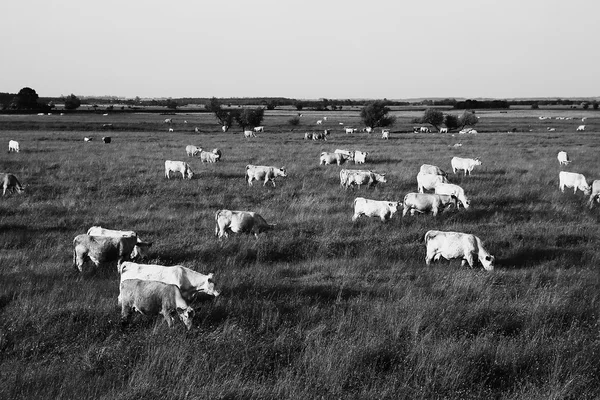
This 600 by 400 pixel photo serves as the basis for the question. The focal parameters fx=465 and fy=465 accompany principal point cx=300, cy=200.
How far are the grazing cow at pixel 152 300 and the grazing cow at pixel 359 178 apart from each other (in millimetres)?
15706

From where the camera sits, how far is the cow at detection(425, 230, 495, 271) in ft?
38.1

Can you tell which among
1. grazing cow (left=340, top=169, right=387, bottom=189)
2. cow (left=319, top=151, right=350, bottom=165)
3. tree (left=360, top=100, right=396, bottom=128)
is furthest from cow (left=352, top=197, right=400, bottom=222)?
tree (left=360, top=100, right=396, bottom=128)

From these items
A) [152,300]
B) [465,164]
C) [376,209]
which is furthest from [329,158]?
[152,300]

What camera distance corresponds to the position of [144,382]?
18.9 feet

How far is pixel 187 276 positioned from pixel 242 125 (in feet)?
239

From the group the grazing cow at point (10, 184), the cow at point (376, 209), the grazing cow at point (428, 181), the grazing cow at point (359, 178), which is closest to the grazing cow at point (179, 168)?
the grazing cow at point (10, 184)

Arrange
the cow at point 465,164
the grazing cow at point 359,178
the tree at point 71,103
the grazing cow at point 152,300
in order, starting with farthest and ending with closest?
the tree at point 71,103
the cow at point 465,164
the grazing cow at point 359,178
the grazing cow at point 152,300

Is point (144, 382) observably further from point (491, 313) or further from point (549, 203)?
point (549, 203)

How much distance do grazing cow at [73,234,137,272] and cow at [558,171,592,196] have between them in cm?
2026

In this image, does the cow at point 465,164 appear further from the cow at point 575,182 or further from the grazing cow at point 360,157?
the grazing cow at point 360,157

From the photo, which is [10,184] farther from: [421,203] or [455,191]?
[455,191]

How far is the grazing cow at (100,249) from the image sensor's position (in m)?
10.7

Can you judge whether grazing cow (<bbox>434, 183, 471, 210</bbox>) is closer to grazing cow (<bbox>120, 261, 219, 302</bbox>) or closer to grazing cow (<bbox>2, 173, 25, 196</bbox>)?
grazing cow (<bbox>120, 261, 219, 302</bbox>)

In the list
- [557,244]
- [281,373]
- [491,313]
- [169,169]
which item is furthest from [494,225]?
[169,169]
